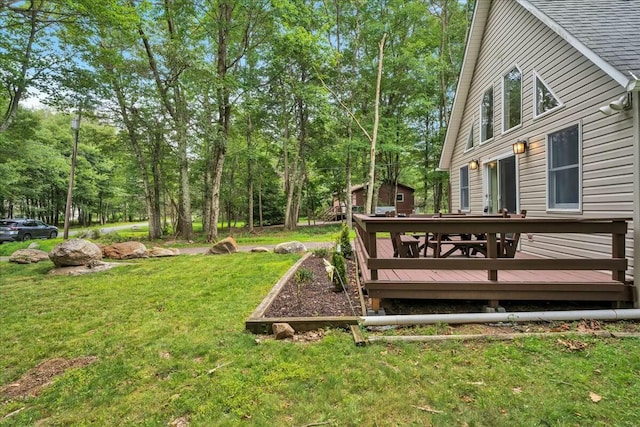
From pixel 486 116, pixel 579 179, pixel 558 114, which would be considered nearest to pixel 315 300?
pixel 579 179

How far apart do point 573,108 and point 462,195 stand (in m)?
5.12

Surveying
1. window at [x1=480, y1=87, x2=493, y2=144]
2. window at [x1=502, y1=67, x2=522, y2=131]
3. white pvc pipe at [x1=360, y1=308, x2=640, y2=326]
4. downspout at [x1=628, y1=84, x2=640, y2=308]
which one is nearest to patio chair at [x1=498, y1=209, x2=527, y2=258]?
downspout at [x1=628, y1=84, x2=640, y2=308]

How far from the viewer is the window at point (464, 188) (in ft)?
31.4

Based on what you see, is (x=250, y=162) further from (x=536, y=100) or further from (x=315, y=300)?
(x=315, y=300)

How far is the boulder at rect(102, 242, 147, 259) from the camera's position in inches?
368

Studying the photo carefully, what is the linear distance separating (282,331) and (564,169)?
5238 mm

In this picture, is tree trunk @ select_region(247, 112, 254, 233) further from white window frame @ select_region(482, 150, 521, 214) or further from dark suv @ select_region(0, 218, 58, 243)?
white window frame @ select_region(482, 150, 521, 214)

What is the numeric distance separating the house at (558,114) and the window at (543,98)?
0.02m

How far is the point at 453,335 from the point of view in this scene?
314cm

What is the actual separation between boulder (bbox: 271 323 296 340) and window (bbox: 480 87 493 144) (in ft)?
23.6

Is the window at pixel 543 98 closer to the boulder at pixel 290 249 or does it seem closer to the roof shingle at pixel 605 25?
the roof shingle at pixel 605 25

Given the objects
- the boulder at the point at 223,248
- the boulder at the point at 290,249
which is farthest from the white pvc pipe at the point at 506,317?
the boulder at the point at 223,248

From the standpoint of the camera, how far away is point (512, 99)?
6879 millimetres

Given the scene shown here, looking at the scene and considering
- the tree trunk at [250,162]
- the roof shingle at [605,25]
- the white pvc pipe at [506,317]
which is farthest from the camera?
the tree trunk at [250,162]
